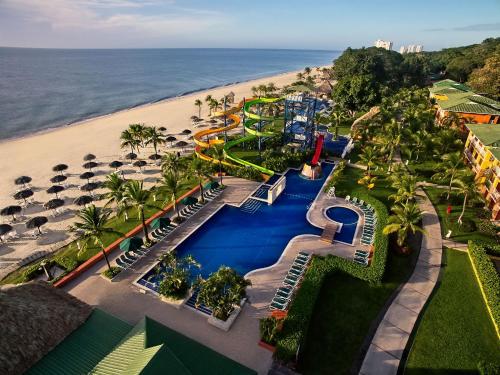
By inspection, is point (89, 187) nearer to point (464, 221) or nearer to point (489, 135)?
point (464, 221)

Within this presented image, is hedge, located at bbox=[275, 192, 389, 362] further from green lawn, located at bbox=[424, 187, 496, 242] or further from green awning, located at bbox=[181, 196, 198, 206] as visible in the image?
green awning, located at bbox=[181, 196, 198, 206]

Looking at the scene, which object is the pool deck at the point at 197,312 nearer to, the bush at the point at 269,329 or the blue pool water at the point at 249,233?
the bush at the point at 269,329

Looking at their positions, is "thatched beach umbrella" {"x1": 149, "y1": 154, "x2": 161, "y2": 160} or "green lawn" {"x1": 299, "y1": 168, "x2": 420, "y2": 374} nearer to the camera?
"green lawn" {"x1": 299, "y1": 168, "x2": 420, "y2": 374}

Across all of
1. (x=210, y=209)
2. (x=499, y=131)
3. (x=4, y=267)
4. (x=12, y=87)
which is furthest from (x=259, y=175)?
(x=12, y=87)

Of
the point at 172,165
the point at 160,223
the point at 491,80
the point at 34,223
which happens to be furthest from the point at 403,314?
the point at 491,80

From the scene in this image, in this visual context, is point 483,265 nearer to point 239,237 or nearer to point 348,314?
point 348,314

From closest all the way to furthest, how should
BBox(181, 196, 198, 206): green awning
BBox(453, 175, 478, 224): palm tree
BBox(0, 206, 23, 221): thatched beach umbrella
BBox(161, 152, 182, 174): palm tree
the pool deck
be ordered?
1. the pool deck
2. BBox(453, 175, 478, 224): palm tree
3. BBox(0, 206, 23, 221): thatched beach umbrella
4. BBox(181, 196, 198, 206): green awning
5. BBox(161, 152, 182, 174): palm tree

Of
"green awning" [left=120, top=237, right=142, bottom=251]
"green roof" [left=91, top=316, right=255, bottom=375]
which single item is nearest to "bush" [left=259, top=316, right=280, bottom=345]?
"green roof" [left=91, top=316, right=255, bottom=375]

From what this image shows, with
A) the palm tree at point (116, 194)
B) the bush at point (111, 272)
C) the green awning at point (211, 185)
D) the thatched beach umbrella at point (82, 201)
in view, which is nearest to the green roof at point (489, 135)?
the green awning at point (211, 185)
